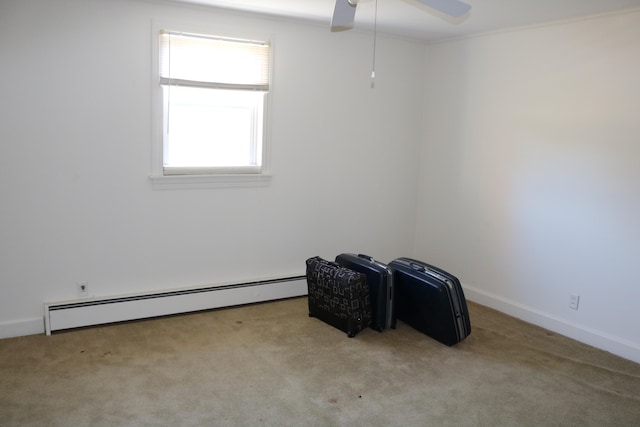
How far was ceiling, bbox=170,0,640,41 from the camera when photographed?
321 centimetres

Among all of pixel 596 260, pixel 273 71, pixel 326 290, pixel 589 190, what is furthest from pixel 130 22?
pixel 596 260

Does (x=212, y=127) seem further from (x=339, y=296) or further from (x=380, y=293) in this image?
(x=380, y=293)

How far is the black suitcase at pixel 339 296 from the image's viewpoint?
3.61 m

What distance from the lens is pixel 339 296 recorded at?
144 inches

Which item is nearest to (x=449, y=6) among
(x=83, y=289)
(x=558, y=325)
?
(x=558, y=325)

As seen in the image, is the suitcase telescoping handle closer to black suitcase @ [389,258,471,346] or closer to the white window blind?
black suitcase @ [389,258,471,346]

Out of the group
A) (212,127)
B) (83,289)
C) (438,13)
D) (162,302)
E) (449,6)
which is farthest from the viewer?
(212,127)

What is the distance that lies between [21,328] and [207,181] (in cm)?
152

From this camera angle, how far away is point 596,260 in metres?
3.61

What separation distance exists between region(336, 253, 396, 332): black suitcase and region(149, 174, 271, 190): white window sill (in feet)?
3.33

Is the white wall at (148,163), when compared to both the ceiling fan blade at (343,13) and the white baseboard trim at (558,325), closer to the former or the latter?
the white baseboard trim at (558,325)

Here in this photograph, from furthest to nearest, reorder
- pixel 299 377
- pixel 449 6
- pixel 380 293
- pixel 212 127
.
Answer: pixel 212 127, pixel 380 293, pixel 299 377, pixel 449 6

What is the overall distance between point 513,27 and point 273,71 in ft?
5.85

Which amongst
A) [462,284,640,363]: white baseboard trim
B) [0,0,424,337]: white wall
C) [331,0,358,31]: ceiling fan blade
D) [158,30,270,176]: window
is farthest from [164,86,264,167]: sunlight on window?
[462,284,640,363]: white baseboard trim
